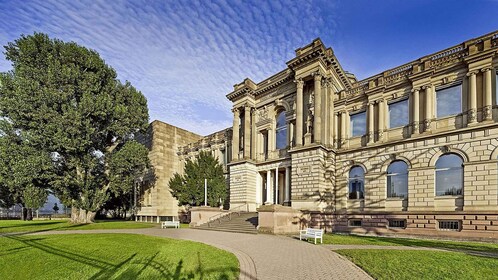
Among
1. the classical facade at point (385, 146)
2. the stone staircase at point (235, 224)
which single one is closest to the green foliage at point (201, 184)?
the classical facade at point (385, 146)

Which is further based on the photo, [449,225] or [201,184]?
[201,184]

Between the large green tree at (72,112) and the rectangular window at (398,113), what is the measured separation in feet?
84.3

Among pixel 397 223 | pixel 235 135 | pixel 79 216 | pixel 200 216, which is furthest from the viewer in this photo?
pixel 235 135

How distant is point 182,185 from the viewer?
2952cm

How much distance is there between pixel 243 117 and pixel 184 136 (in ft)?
55.9

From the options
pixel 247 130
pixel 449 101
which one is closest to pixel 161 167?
pixel 247 130

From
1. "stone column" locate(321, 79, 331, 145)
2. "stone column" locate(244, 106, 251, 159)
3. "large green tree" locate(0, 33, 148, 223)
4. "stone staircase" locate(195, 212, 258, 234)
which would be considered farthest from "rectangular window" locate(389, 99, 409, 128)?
"large green tree" locate(0, 33, 148, 223)

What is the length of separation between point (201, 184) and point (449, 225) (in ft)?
70.9

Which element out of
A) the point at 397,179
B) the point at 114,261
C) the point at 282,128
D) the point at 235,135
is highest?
the point at 282,128

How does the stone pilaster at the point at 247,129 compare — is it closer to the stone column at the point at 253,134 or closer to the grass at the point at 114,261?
the stone column at the point at 253,134

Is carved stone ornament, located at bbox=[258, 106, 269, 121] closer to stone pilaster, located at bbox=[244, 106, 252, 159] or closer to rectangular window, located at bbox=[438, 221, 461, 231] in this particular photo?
stone pilaster, located at bbox=[244, 106, 252, 159]

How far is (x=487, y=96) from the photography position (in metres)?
16.1

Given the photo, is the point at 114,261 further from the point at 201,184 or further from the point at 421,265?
the point at 201,184

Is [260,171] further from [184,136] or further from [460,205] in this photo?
[184,136]
